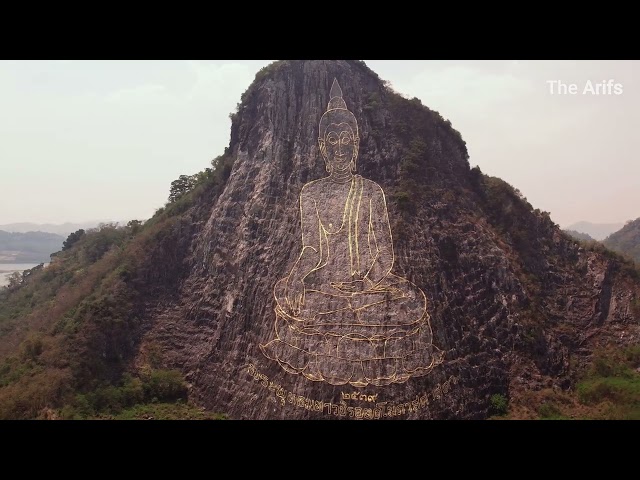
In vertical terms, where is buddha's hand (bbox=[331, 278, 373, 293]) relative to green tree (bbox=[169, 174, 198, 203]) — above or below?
below

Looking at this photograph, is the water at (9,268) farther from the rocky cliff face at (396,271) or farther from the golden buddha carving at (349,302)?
the golden buddha carving at (349,302)

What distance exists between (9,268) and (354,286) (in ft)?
62.1

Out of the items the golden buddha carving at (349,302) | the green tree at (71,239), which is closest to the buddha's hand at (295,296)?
the golden buddha carving at (349,302)

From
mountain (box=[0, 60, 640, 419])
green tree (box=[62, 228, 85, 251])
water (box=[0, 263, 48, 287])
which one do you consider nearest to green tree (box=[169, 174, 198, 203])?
mountain (box=[0, 60, 640, 419])

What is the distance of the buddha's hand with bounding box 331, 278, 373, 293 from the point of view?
12.9m

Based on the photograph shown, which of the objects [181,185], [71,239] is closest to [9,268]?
[71,239]

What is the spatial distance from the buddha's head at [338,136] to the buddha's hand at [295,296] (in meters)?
3.64

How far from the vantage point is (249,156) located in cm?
1664

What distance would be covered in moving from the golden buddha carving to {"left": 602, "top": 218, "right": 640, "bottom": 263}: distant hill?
17.5 m

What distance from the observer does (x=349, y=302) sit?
12.8 meters

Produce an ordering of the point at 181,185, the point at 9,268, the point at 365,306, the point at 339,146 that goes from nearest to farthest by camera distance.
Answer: the point at 365,306 → the point at 339,146 → the point at 181,185 → the point at 9,268

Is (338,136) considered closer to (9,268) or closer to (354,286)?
(354,286)

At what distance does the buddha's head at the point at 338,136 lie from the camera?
580 inches

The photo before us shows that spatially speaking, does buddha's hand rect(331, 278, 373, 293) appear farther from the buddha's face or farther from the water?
the water
